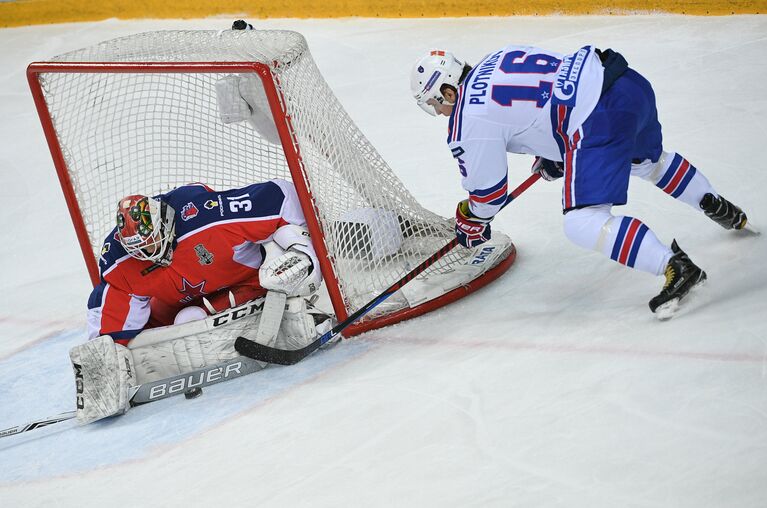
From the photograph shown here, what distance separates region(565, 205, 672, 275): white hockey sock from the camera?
2.41 metres

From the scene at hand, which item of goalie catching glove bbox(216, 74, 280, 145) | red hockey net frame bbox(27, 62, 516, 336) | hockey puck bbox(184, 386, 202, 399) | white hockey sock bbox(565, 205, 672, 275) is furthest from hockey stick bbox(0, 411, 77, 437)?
white hockey sock bbox(565, 205, 672, 275)

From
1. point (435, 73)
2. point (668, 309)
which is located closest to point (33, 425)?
point (435, 73)

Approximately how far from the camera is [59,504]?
2373mm

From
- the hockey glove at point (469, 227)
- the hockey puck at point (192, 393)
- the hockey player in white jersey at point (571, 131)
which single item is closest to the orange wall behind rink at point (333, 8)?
the hockey player in white jersey at point (571, 131)

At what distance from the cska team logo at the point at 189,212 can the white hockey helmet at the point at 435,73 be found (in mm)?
813

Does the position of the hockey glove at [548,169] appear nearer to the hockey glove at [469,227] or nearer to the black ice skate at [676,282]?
the hockey glove at [469,227]

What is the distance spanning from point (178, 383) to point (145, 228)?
49 centimetres

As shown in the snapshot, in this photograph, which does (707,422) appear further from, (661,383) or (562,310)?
(562,310)

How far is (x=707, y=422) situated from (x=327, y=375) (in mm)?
1154

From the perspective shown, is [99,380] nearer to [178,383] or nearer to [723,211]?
[178,383]

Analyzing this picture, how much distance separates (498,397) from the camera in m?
2.30

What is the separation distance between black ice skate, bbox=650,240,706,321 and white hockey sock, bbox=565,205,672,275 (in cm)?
3

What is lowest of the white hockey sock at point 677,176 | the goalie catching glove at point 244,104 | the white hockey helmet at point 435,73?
the white hockey sock at point 677,176

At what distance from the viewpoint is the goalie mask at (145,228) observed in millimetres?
2748
